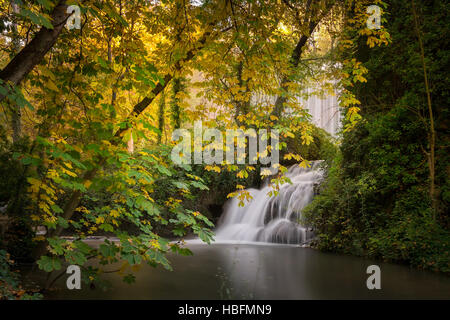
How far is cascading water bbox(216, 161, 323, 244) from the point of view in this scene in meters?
10.8

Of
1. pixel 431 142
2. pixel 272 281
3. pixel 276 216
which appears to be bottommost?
pixel 272 281

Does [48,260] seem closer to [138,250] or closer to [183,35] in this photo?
[138,250]

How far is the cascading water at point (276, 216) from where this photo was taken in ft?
35.3

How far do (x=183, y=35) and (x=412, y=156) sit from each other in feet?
20.4

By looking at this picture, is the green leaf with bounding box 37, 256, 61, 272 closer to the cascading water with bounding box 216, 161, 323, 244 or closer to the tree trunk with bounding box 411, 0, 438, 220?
the tree trunk with bounding box 411, 0, 438, 220

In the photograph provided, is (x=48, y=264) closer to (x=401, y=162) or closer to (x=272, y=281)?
(x=272, y=281)

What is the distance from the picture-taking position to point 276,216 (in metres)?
11.8

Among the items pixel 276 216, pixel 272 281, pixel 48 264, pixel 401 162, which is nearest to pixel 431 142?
pixel 401 162

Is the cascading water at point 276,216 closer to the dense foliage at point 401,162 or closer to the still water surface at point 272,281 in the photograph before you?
the dense foliage at point 401,162

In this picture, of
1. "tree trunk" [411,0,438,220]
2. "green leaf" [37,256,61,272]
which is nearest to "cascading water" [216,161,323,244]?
"tree trunk" [411,0,438,220]

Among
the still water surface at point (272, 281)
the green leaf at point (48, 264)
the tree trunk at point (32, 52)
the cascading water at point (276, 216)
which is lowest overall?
the still water surface at point (272, 281)

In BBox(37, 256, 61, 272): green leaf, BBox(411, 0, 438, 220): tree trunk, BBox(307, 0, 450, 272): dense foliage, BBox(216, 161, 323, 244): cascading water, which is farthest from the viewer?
BBox(216, 161, 323, 244): cascading water

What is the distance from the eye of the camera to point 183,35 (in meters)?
3.65

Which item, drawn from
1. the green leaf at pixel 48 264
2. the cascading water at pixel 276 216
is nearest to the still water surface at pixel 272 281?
the green leaf at pixel 48 264
